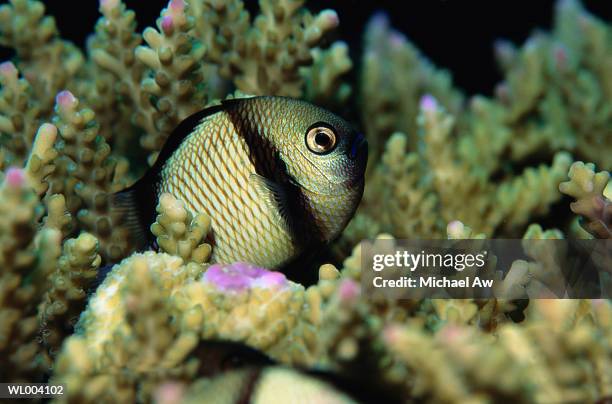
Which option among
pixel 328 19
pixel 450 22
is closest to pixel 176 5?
pixel 328 19

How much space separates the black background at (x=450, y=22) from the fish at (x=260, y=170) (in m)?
2.73

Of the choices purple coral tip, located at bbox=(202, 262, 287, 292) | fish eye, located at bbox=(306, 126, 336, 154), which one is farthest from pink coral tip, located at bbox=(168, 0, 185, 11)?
purple coral tip, located at bbox=(202, 262, 287, 292)

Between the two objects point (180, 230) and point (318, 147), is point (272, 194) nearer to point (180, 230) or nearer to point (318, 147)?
point (318, 147)

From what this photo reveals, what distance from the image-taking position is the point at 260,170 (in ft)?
6.49

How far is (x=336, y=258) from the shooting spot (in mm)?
2832

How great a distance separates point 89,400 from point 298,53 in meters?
2.13

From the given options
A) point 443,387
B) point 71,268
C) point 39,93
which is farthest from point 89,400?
point 39,93

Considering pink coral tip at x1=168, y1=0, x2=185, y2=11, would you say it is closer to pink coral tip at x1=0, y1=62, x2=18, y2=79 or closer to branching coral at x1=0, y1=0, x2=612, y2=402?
branching coral at x1=0, y1=0, x2=612, y2=402

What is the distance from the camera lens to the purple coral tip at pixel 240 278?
1516mm

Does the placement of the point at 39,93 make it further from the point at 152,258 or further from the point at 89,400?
the point at 89,400

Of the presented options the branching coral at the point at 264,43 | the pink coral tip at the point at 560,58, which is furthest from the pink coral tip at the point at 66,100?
the pink coral tip at the point at 560,58

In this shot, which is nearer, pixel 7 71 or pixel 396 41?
pixel 7 71

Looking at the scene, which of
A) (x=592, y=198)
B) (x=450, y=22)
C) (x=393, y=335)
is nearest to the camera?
(x=393, y=335)

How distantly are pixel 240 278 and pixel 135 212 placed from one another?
0.79 m
